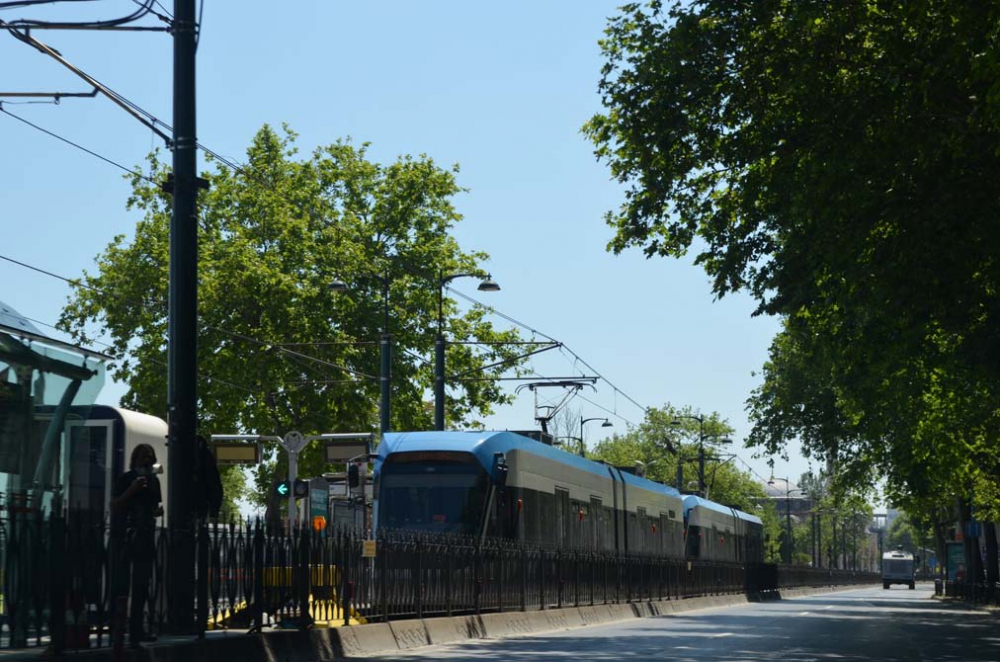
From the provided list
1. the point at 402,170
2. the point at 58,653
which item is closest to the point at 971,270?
the point at 58,653

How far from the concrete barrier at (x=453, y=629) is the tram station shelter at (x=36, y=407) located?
921 centimetres

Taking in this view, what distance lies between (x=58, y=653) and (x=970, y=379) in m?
21.2

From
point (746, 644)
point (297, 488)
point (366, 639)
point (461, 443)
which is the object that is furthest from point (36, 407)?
point (297, 488)

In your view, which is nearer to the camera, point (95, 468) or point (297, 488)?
point (95, 468)

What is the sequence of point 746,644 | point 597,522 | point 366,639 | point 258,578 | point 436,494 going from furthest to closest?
point 597,522 → point 436,494 → point 746,644 → point 366,639 → point 258,578

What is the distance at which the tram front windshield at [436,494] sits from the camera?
90.4 ft

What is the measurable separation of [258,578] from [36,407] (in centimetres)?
Result: 366

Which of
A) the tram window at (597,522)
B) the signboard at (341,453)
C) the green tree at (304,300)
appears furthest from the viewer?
the green tree at (304,300)

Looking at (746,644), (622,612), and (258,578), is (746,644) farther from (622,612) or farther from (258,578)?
(622,612)

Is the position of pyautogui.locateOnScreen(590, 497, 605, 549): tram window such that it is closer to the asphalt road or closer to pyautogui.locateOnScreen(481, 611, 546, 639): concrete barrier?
the asphalt road

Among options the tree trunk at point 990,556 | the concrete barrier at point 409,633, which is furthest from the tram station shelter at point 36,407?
the tree trunk at point 990,556

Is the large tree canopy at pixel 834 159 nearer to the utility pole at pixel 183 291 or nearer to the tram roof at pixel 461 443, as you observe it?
the tram roof at pixel 461 443

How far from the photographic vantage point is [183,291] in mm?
14750

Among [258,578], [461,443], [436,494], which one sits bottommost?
[258,578]
